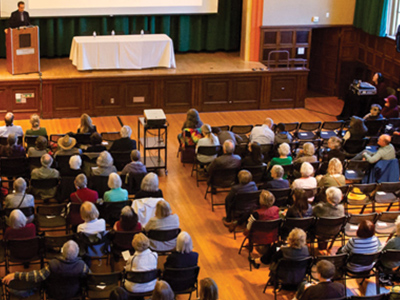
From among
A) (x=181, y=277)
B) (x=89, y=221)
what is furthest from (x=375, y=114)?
(x=89, y=221)

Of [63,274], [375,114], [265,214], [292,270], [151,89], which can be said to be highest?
[375,114]

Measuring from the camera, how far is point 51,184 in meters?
8.53

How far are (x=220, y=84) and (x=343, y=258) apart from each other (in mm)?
7896

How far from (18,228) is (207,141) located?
3798mm

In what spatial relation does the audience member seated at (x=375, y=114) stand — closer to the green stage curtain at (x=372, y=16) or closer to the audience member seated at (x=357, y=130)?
the audience member seated at (x=357, y=130)

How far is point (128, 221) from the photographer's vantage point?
7.14 meters

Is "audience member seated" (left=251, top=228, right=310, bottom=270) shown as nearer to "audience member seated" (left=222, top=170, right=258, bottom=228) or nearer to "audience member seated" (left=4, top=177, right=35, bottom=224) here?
"audience member seated" (left=222, top=170, right=258, bottom=228)

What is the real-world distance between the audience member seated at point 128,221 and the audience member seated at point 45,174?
177 cm

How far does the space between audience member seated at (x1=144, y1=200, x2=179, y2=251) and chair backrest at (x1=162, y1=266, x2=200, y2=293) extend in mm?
723

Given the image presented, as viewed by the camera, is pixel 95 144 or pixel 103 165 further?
pixel 95 144

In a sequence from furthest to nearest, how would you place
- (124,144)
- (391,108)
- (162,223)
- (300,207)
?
(391,108)
(124,144)
(300,207)
(162,223)

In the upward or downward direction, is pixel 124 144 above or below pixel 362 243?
above

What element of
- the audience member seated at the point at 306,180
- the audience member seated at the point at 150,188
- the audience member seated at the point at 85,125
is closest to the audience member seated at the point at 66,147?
the audience member seated at the point at 85,125

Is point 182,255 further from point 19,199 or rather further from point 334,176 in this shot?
point 334,176
